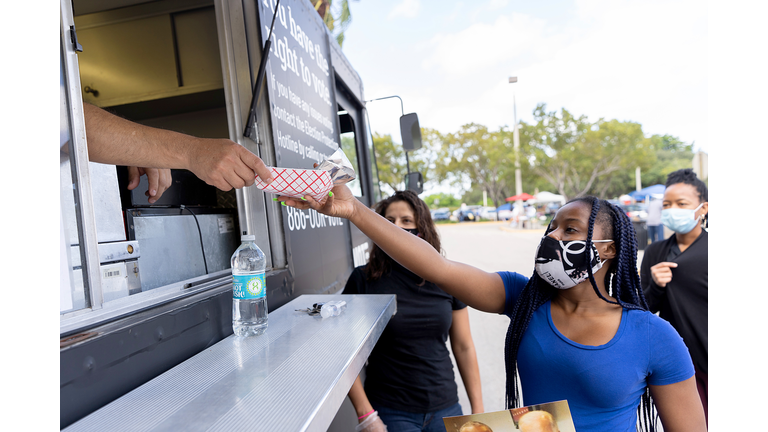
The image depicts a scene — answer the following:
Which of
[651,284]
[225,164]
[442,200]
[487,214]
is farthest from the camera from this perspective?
[442,200]

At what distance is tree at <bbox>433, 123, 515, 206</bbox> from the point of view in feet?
82.7

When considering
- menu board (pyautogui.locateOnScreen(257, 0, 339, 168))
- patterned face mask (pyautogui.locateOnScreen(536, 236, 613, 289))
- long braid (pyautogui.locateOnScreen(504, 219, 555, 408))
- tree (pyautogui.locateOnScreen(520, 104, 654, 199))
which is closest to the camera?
patterned face mask (pyautogui.locateOnScreen(536, 236, 613, 289))

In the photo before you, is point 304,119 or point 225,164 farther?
point 304,119

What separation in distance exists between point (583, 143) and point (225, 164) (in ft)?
82.0

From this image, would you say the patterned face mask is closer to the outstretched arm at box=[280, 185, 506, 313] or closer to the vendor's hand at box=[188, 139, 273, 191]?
the outstretched arm at box=[280, 185, 506, 313]

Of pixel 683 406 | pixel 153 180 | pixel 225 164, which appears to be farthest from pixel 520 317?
pixel 153 180

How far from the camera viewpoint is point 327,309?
1658mm

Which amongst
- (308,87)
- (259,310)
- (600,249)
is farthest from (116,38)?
(600,249)

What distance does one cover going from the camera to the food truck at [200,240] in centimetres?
96

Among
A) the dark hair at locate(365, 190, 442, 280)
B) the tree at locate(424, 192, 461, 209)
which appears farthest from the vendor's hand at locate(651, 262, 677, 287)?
the tree at locate(424, 192, 461, 209)

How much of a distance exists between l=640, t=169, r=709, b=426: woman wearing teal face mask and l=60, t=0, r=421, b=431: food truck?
1776 mm

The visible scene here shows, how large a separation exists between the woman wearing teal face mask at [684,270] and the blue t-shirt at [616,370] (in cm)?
118

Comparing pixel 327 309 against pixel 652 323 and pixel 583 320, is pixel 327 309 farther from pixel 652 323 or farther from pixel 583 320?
pixel 652 323
